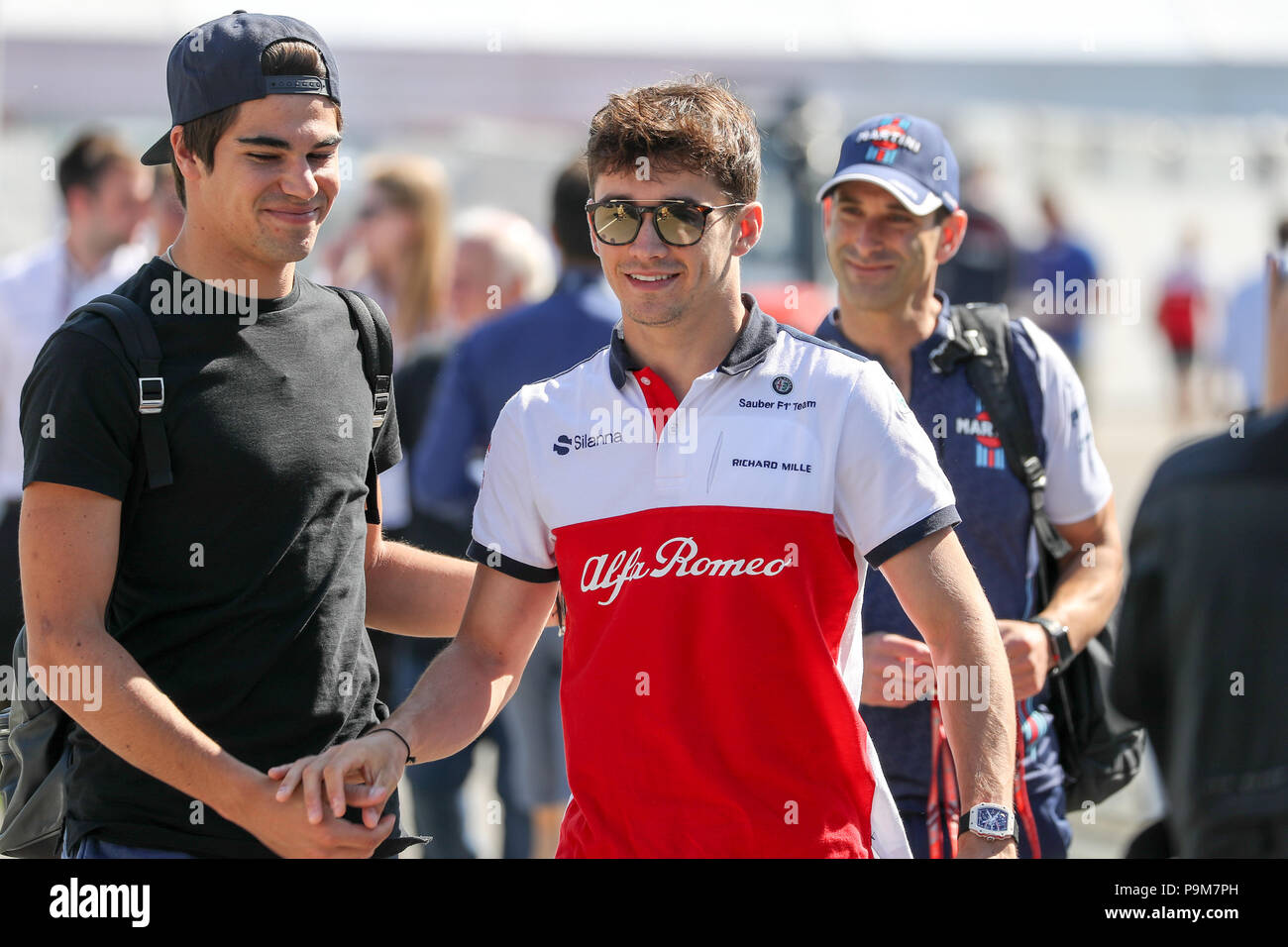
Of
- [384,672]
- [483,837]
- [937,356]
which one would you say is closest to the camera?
[937,356]

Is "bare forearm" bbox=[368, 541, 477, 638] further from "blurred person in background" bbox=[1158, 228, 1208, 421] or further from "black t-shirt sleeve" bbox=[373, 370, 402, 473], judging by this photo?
"blurred person in background" bbox=[1158, 228, 1208, 421]

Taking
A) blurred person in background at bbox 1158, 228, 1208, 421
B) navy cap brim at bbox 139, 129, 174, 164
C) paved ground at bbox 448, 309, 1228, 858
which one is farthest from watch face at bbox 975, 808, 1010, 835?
blurred person in background at bbox 1158, 228, 1208, 421

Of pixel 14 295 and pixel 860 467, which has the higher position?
pixel 14 295

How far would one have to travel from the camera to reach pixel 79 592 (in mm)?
2479

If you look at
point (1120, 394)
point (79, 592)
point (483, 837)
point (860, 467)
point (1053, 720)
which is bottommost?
point (483, 837)

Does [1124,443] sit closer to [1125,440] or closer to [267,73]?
[1125,440]

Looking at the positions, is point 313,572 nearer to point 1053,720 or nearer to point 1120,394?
point 1053,720

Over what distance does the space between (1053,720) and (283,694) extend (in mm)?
1830

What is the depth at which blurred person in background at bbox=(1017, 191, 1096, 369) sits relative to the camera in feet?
47.1

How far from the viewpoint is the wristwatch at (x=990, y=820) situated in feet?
8.30

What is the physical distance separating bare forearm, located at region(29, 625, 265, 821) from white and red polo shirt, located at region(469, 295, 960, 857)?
59cm

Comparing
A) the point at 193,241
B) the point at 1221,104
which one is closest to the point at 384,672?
the point at 193,241

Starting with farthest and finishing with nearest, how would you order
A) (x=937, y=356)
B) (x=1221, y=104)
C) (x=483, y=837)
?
1. (x=1221, y=104)
2. (x=483, y=837)
3. (x=937, y=356)

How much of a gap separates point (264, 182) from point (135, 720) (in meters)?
0.91
